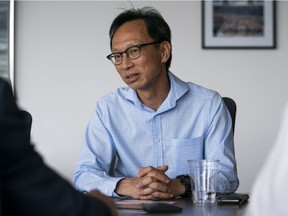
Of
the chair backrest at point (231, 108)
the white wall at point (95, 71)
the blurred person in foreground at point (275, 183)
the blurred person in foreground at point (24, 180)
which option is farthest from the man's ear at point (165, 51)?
the blurred person in foreground at point (275, 183)

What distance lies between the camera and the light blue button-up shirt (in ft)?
8.71

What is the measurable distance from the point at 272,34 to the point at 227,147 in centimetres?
205

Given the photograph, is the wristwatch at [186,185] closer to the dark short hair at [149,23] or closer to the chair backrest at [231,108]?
the chair backrest at [231,108]

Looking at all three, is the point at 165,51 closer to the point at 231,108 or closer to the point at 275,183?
the point at 231,108

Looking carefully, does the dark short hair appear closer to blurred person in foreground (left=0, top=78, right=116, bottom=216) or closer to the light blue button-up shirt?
the light blue button-up shirt

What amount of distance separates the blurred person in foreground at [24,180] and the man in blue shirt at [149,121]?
1.42m

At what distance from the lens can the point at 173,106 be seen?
281cm

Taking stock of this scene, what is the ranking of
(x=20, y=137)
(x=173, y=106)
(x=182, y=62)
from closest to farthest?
(x=20, y=137), (x=173, y=106), (x=182, y=62)

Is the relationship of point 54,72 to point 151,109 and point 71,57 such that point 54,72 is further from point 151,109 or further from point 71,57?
point 151,109

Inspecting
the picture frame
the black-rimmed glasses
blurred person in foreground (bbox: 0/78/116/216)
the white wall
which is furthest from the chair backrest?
the picture frame

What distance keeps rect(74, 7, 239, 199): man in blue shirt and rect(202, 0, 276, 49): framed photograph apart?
1.55 meters

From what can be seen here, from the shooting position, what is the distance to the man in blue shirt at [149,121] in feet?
8.69

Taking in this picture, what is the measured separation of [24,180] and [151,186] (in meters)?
1.25

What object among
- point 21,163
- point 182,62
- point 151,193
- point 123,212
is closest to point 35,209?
point 21,163
